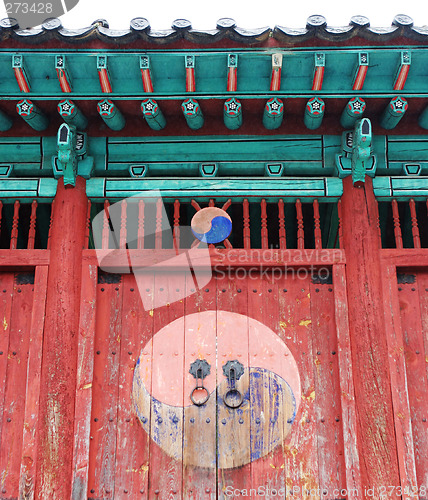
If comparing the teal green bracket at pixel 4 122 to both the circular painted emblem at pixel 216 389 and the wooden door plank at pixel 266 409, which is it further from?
the wooden door plank at pixel 266 409

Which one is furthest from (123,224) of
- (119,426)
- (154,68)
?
(119,426)

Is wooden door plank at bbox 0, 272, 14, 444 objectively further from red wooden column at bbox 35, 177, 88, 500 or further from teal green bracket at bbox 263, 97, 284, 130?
teal green bracket at bbox 263, 97, 284, 130

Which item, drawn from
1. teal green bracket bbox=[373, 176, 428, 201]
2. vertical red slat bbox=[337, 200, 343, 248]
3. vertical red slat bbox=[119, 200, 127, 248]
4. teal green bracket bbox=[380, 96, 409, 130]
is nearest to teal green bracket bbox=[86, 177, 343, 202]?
vertical red slat bbox=[337, 200, 343, 248]

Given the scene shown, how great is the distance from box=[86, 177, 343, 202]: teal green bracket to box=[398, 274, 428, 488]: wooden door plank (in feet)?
3.16

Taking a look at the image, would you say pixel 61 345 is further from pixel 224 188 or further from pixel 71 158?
pixel 224 188

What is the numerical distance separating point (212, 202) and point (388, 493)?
7.98ft

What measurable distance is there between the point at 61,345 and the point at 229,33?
2504 millimetres

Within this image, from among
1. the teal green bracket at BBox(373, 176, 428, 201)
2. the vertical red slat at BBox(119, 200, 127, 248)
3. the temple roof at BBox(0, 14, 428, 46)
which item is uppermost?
the temple roof at BBox(0, 14, 428, 46)

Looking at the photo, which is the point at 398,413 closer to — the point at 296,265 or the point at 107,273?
the point at 296,265

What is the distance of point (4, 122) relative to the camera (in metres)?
4.82

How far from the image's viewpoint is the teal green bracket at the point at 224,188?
4770mm

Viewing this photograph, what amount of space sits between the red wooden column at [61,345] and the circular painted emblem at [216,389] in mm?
512

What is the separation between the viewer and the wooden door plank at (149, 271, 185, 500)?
4.19 m

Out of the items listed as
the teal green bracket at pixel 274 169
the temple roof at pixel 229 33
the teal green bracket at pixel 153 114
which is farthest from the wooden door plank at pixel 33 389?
the teal green bracket at pixel 274 169
